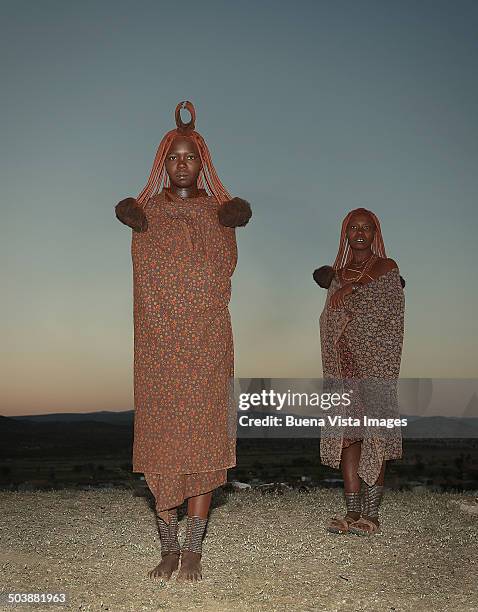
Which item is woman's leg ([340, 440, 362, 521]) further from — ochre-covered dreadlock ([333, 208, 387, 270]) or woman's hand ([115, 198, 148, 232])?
woman's hand ([115, 198, 148, 232])

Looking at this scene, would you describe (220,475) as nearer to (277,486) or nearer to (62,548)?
(62,548)

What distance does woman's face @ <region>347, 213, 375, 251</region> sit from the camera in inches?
275

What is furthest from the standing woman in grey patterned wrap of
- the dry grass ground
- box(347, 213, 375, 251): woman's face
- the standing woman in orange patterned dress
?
the standing woman in orange patterned dress

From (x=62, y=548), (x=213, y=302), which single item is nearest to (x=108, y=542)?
(x=62, y=548)

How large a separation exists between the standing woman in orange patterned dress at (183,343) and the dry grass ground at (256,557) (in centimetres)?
41

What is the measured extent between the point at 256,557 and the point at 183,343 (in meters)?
1.98

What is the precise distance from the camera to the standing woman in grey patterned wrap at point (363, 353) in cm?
686

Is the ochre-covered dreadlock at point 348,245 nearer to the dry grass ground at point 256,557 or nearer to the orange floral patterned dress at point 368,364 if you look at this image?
the orange floral patterned dress at point 368,364

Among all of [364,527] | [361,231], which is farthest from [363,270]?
[364,527]

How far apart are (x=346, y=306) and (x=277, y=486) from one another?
3.77 metres

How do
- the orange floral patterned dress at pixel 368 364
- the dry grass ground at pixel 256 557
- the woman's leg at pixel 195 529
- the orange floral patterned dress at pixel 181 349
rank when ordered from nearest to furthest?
the dry grass ground at pixel 256 557 → the orange floral patterned dress at pixel 181 349 → the woman's leg at pixel 195 529 → the orange floral patterned dress at pixel 368 364

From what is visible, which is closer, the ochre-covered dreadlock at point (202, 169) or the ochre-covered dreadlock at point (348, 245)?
the ochre-covered dreadlock at point (202, 169)

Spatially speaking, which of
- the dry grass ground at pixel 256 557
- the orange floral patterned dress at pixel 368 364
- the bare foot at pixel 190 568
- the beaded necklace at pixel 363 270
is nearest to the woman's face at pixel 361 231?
the beaded necklace at pixel 363 270

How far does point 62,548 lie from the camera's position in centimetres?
664
